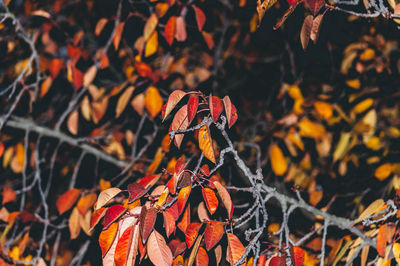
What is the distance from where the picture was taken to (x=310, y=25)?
1.07 meters

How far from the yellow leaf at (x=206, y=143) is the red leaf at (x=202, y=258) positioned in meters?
0.28

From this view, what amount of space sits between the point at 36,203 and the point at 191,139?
195 centimetres

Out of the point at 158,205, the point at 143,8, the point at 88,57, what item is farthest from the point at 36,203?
the point at 158,205

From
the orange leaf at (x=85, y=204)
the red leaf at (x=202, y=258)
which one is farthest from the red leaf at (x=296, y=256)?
the orange leaf at (x=85, y=204)

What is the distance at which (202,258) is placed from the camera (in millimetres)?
956

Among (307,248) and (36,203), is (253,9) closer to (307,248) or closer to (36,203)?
(307,248)

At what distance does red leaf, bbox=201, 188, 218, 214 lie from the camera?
97 cm

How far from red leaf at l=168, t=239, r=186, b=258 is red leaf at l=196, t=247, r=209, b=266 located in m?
0.06

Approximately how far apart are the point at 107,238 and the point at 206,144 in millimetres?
388

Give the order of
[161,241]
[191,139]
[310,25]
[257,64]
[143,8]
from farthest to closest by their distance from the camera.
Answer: [257,64] < [143,8] < [191,139] < [310,25] < [161,241]

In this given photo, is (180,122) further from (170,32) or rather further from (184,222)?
(170,32)

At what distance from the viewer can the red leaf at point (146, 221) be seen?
84cm

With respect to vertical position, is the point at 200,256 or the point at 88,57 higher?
the point at 88,57

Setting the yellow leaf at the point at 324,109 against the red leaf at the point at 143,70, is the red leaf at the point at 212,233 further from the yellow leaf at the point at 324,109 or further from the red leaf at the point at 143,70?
the yellow leaf at the point at 324,109
